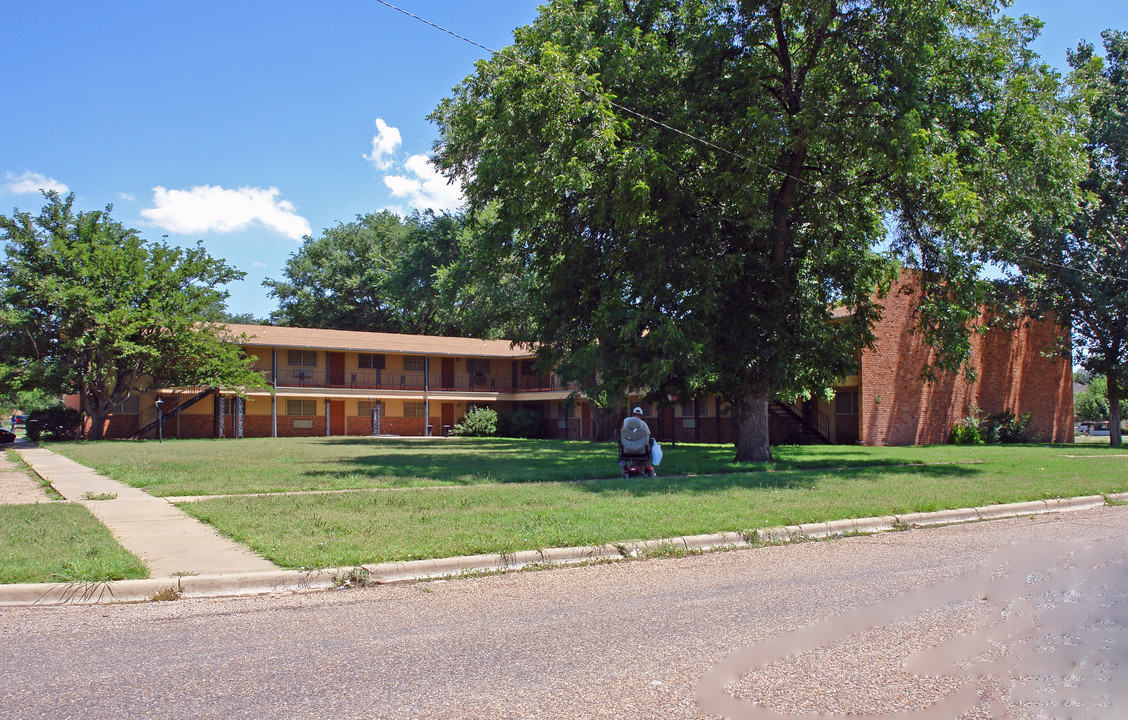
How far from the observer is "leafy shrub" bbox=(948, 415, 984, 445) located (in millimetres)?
32969

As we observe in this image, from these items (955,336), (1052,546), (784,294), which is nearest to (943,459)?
(955,336)

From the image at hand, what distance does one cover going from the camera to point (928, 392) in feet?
109

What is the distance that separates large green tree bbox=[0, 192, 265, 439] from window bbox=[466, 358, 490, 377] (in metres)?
14.6

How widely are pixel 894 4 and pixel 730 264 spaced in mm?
6365

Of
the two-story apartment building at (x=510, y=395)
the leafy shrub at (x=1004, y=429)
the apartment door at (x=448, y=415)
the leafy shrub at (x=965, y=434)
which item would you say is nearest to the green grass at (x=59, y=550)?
the two-story apartment building at (x=510, y=395)

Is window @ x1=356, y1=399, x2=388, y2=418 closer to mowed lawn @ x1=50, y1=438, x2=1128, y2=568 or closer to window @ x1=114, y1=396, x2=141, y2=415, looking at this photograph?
window @ x1=114, y1=396, x2=141, y2=415

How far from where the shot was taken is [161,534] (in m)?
8.98

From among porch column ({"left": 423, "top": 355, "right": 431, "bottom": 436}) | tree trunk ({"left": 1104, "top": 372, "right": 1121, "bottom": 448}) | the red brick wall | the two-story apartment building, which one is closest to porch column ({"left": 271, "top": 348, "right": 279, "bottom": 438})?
the two-story apartment building

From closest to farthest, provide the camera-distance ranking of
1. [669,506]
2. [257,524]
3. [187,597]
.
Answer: [187,597]
[257,524]
[669,506]

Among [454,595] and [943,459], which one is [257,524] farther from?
[943,459]

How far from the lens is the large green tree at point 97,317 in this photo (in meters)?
35.0

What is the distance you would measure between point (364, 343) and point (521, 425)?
10.6m

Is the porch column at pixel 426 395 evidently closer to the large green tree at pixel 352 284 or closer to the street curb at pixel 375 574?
the large green tree at pixel 352 284

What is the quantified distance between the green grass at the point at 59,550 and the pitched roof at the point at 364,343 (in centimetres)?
3349
